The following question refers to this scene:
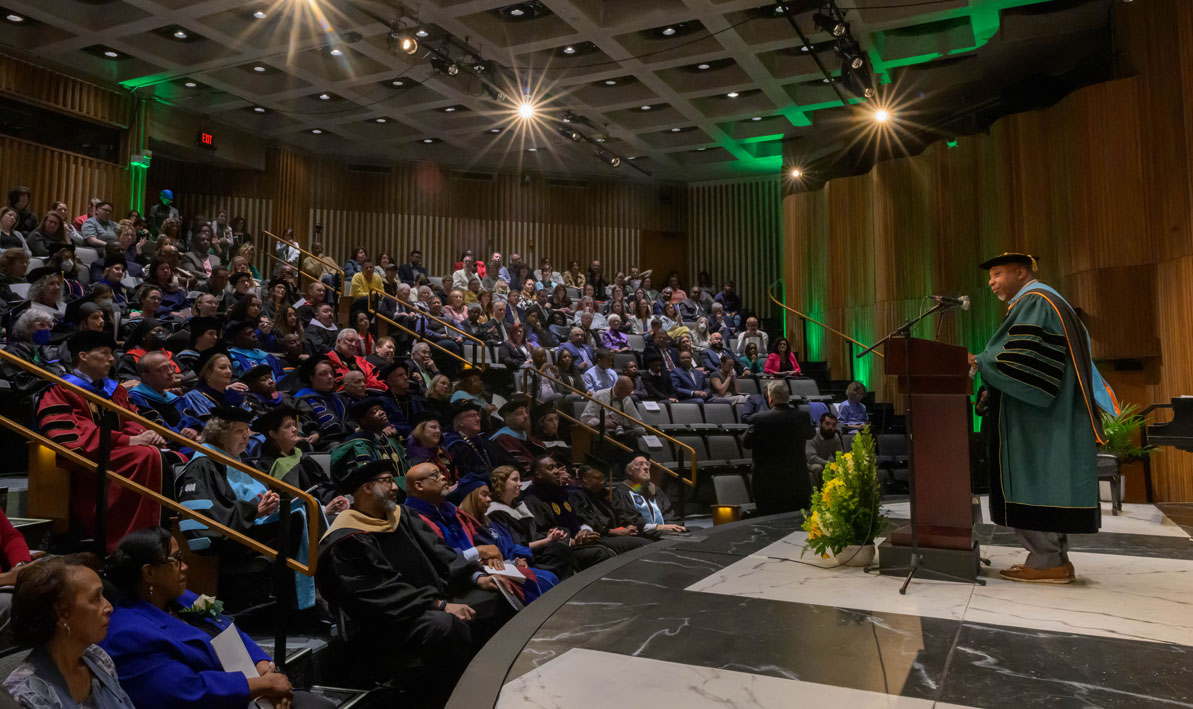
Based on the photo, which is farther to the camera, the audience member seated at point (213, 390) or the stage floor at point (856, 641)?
the audience member seated at point (213, 390)

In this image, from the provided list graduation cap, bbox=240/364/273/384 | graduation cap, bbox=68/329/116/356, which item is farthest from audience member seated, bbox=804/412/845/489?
graduation cap, bbox=68/329/116/356

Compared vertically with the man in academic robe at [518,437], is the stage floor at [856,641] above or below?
below

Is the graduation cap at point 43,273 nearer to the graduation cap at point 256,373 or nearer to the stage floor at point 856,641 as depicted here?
the graduation cap at point 256,373

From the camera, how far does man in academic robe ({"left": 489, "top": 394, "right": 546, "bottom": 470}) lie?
21.5 ft

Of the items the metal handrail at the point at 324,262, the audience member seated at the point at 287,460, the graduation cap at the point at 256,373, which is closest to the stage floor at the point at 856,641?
the audience member seated at the point at 287,460

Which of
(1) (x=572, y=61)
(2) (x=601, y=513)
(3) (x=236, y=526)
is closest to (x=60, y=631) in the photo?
(3) (x=236, y=526)

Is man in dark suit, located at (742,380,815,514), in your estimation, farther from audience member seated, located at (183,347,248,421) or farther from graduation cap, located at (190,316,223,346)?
graduation cap, located at (190,316,223,346)

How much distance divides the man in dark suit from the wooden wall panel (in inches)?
406

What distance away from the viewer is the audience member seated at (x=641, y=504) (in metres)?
5.93

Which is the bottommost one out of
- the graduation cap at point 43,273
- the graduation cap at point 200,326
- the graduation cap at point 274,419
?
the graduation cap at point 274,419

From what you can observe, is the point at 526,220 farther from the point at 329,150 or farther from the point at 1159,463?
the point at 1159,463

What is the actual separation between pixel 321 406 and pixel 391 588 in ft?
9.40

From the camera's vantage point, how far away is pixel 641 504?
620 centimetres

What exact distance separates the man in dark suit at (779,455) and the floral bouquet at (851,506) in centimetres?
202
